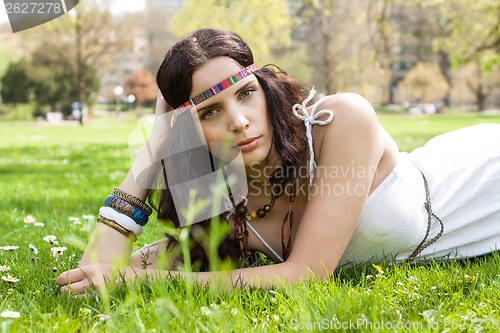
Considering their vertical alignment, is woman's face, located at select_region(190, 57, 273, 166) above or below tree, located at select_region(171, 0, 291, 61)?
above

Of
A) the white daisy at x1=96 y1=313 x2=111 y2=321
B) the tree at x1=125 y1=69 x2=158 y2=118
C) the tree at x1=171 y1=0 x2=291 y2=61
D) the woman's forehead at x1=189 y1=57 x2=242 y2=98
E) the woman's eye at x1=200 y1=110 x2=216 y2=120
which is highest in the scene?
the woman's forehead at x1=189 y1=57 x2=242 y2=98

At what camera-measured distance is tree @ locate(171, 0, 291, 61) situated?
875 inches

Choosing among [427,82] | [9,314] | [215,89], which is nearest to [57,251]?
[9,314]

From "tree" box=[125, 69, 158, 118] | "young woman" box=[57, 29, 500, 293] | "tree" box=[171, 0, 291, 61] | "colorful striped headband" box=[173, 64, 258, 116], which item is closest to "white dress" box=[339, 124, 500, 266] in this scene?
"young woman" box=[57, 29, 500, 293]

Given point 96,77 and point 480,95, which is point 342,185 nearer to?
point 96,77

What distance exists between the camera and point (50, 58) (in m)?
37.4

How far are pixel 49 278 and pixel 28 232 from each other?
1168 mm

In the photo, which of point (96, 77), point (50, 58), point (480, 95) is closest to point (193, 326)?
point (50, 58)

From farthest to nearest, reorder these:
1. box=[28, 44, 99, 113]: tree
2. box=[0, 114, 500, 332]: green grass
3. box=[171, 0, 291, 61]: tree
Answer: box=[28, 44, 99, 113]: tree → box=[171, 0, 291, 61]: tree → box=[0, 114, 500, 332]: green grass

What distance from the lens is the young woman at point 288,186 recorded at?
2270 millimetres

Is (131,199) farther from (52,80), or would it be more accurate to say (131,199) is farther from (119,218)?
(52,80)

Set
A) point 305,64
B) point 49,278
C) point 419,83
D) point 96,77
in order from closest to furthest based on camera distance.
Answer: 1. point 49,278
2. point 96,77
3. point 305,64
4. point 419,83

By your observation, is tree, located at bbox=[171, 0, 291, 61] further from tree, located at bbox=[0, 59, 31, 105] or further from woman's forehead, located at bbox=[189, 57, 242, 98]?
woman's forehead, located at bbox=[189, 57, 242, 98]

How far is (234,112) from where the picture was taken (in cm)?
226
